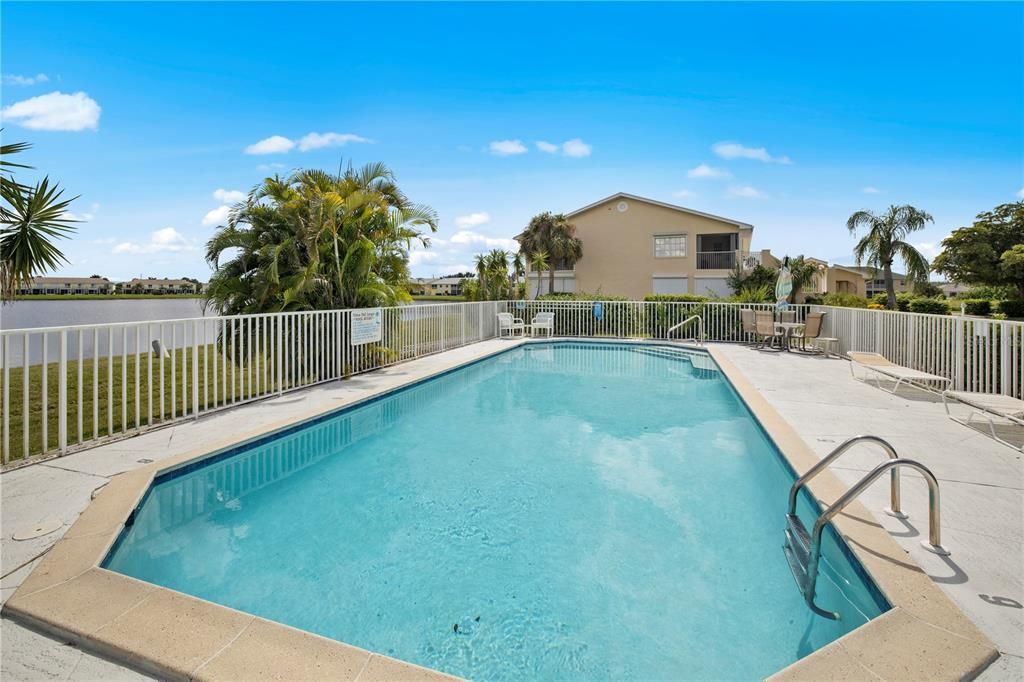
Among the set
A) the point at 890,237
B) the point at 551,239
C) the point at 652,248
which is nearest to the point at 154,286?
the point at 551,239

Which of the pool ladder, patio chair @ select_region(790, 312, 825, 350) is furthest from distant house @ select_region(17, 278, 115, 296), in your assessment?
patio chair @ select_region(790, 312, 825, 350)

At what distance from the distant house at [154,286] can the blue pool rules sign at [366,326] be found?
2314cm

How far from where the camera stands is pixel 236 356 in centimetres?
646

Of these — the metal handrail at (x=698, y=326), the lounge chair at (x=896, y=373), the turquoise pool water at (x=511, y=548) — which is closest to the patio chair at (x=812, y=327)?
the metal handrail at (x=698, y=326)

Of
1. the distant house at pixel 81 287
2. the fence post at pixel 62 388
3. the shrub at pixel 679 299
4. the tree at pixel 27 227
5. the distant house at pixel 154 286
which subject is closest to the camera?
the fence post at pixel 62 388

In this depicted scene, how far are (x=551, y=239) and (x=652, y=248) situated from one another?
5920mm

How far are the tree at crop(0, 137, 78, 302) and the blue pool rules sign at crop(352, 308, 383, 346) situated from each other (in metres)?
3.82

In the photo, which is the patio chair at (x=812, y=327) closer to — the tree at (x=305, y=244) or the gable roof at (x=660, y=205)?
the tree at (x=305, y=244)

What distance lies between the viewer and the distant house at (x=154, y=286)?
26.8m

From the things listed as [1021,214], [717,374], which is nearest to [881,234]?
[1021,214]

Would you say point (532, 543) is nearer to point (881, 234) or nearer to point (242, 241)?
point (242, 241)

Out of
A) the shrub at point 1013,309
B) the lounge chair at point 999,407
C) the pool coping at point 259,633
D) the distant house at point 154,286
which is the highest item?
the distant house at point 154,286

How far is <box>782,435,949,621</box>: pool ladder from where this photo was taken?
2393 millimetres

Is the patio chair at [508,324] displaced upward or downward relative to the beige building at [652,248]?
downward
